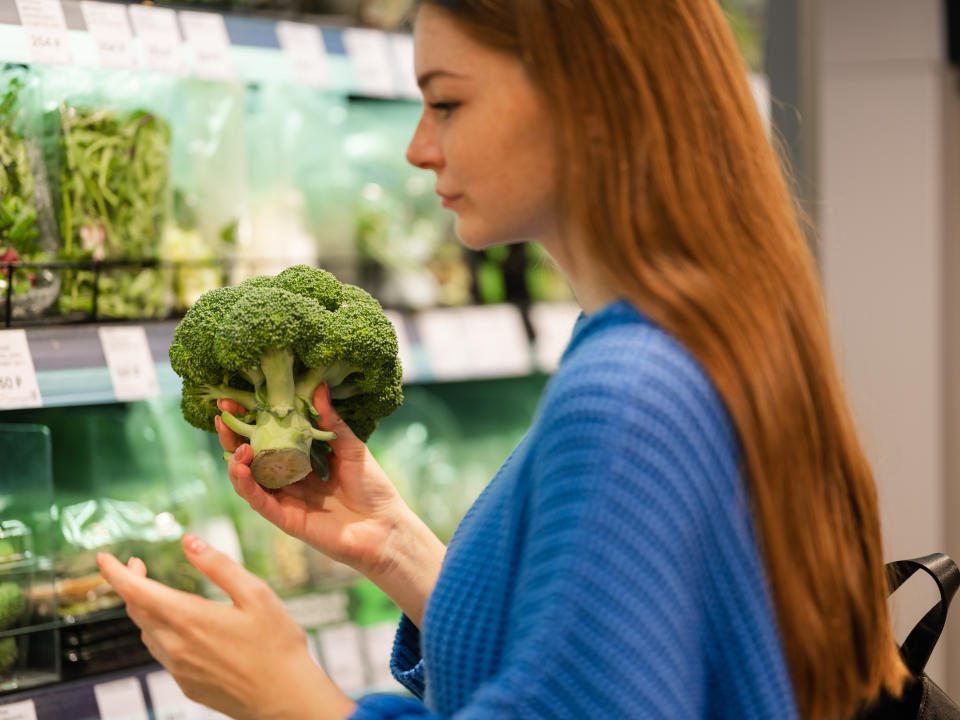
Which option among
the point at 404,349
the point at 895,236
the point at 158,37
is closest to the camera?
the point at 158,37

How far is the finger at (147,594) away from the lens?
0.93 meters

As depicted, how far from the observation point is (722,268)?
0.91m

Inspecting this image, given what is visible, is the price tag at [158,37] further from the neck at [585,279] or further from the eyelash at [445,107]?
the neck at [585,279]

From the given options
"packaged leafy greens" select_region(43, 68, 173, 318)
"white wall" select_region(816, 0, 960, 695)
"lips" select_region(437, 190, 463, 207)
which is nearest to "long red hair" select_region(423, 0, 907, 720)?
"lips" select_region(437, 190, 463, 207)

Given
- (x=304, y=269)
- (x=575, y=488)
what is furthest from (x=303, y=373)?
(x=575, y=488)

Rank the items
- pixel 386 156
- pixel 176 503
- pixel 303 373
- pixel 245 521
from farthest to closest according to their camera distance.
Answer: pixel 386 156 → pixel 245 521 → pixel 176 503 → pixel 303 373

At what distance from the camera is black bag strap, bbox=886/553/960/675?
1169 mm

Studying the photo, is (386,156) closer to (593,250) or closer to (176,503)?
(176,503)

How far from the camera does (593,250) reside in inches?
36.5

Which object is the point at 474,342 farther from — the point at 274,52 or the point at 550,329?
the point at 274,52

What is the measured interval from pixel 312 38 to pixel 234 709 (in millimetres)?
1295

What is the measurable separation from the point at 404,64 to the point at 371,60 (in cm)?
8

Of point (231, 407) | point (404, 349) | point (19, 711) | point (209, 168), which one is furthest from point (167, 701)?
point (209, 168)

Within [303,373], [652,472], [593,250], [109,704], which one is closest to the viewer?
[652,472]
